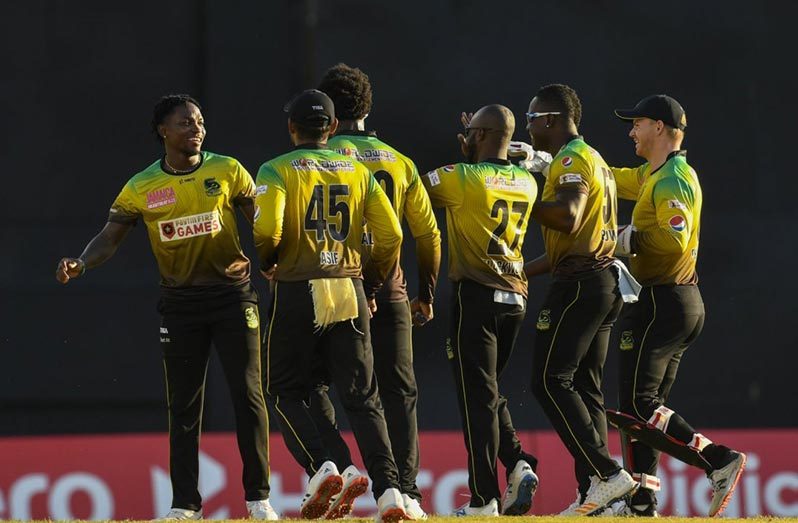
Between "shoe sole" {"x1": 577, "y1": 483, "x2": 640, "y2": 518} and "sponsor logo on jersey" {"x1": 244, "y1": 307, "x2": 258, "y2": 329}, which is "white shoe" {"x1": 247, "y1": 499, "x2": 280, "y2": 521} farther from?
"shoe sole" {"x1": 577, "y1": 483, "x2": 640, "y2": 518}

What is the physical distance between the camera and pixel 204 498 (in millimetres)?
9836

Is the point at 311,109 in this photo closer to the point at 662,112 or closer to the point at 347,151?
the point at 347,151

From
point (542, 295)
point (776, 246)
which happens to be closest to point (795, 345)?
point (776, 246)

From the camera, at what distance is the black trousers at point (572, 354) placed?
6.87m

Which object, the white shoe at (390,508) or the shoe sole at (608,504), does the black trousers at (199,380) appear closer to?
the white shoe at (390,508)

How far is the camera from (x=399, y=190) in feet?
22.1

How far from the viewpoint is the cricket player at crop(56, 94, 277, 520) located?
22.6 feet

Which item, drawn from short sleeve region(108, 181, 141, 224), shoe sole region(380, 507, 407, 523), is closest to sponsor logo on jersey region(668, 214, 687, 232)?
shoe sole region(380, 507, 407, 523)

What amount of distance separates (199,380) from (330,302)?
1100mm

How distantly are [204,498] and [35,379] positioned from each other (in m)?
1.56

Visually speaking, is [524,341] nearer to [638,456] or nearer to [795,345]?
[795,345]

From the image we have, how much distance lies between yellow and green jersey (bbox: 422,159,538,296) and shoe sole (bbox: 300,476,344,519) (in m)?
1.30

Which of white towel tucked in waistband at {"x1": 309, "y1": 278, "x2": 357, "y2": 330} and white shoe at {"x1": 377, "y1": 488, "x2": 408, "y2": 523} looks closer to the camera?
white shoe at {"x1": 377, "y1": 488, "x2": 408, "y2": 523}

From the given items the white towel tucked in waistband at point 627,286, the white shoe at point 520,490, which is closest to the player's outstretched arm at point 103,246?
the white shoe at point 520,490
